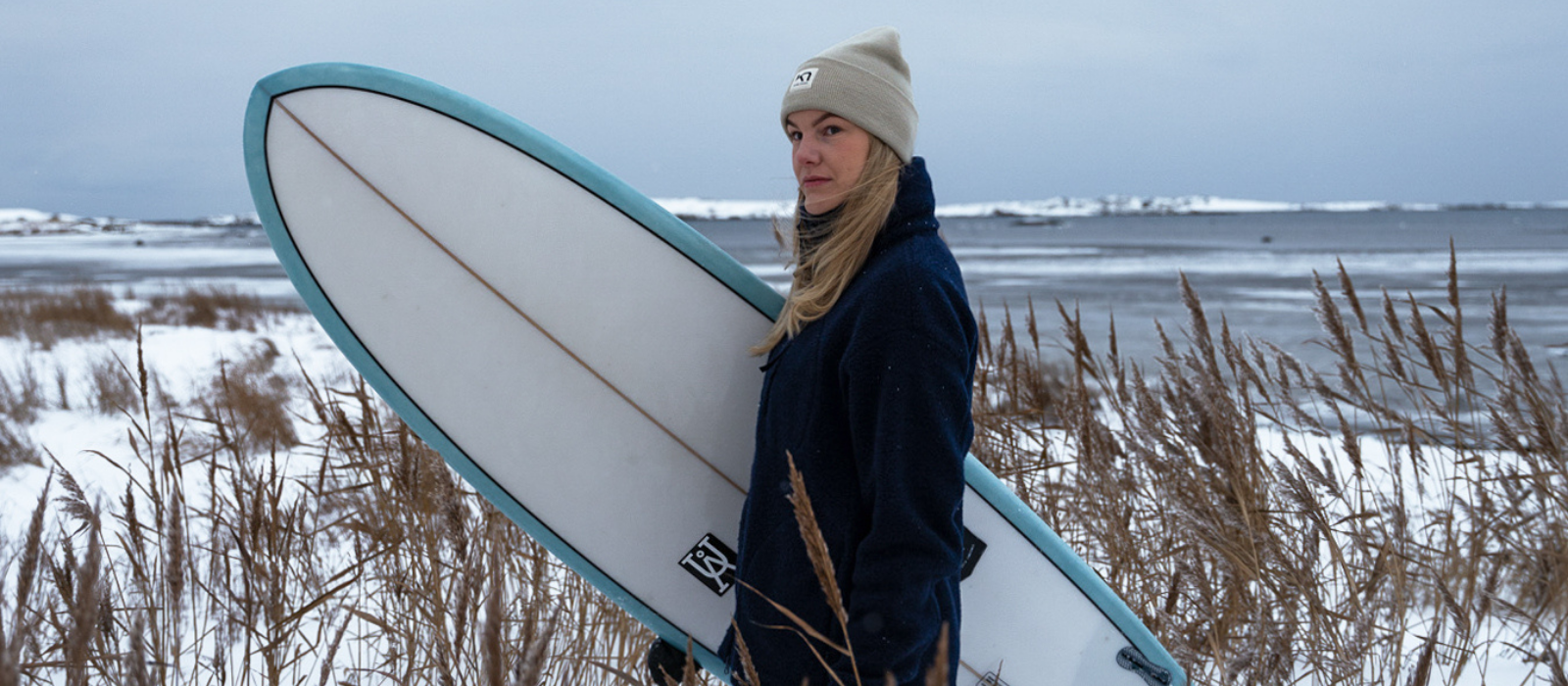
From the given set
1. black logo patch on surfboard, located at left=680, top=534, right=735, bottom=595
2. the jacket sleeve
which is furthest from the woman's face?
black logo patch on surfboard, located at left=680, top=534, right=735, bottom=595

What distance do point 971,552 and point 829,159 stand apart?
0.92m

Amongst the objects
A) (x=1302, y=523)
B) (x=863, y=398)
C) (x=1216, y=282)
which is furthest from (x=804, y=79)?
(x=1216, y=282)

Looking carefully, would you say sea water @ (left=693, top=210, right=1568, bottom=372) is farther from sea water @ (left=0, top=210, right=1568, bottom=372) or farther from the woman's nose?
the woman's nose

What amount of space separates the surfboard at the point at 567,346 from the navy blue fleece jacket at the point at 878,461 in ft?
1.68

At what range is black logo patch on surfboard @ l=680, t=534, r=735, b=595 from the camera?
74.6 inches

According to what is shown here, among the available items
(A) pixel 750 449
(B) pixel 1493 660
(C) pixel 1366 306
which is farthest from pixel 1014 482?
(C) pixel 1366 306

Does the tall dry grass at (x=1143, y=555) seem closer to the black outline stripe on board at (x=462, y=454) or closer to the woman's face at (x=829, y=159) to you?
the black outline stripe on board at (x=462, y=454)

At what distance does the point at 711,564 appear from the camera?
1909 millimetres

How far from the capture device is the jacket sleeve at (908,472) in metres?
1.16

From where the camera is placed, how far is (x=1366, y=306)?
1359 centimetres

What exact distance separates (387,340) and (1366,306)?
14.7m

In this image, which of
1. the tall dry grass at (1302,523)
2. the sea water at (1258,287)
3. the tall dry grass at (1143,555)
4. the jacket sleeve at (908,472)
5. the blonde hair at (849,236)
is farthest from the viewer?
the sea water at (1258,287)

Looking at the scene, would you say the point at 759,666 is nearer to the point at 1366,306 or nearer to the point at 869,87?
the point at 869,87

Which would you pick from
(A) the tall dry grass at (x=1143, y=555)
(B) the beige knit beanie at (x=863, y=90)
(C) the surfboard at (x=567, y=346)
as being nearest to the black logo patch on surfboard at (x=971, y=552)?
(C) the surfboard at (x=567, y=346)
